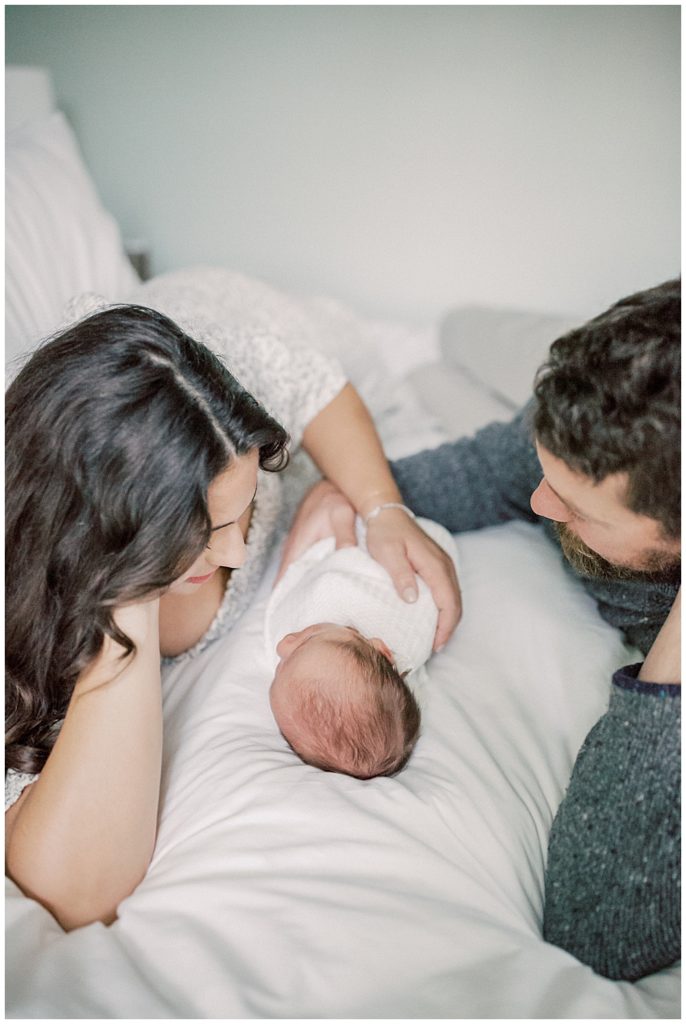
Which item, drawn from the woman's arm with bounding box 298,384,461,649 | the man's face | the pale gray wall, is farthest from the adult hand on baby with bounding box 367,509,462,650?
the pale gray wall

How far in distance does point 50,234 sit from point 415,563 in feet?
3.22

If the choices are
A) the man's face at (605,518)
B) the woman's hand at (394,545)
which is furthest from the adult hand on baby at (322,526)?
the man's face at (605,518)

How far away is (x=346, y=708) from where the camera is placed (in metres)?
0.92

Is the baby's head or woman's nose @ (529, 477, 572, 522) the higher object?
woman's nose @ (529, 477, 572, 522)

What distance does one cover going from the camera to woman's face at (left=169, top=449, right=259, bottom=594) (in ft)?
Answer: 2.46

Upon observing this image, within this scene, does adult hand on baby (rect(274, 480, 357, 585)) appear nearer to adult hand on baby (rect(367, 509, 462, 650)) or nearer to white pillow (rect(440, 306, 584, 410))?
adult hand on baby (rect(367, 509, 462, 650))

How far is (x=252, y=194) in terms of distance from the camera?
204cm

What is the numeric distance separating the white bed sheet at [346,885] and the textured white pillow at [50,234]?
804 millimetres

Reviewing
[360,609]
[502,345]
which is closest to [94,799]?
[360,609]

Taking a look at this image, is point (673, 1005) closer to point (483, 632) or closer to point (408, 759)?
point (408, 759)

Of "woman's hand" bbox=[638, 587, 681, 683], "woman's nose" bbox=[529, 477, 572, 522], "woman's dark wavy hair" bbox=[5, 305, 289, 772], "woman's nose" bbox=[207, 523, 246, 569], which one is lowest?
"woman's hand" bbox=[638, 587, 681, 683]

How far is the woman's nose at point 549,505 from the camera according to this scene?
0.71 metres

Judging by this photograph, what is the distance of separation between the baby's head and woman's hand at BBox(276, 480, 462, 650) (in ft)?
0.48

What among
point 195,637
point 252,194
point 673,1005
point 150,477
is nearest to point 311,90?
point 252,194
